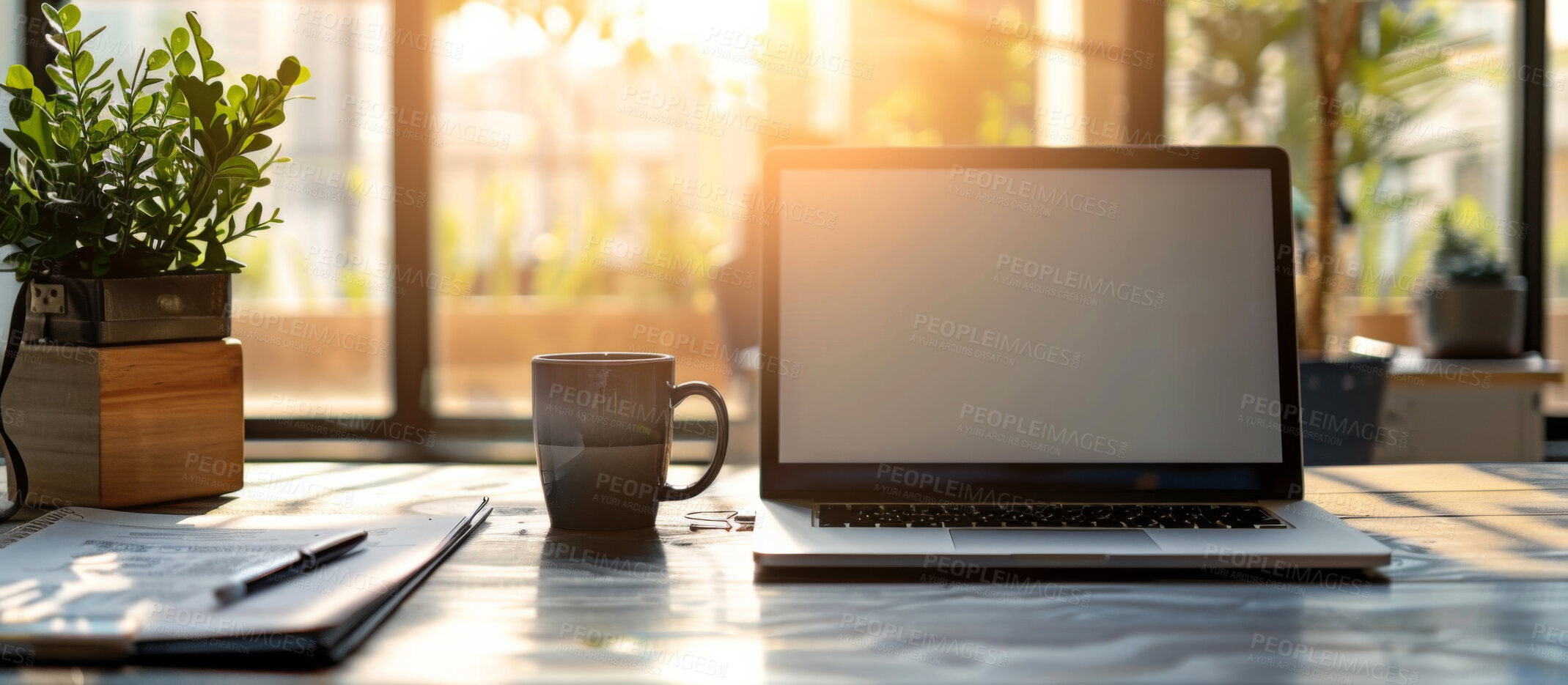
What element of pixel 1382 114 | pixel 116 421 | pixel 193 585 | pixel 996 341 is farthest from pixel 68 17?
pixel 1382 114

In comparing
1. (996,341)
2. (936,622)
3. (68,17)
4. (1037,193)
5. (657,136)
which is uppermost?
(657,136)

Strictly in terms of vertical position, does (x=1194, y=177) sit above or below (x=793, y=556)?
above

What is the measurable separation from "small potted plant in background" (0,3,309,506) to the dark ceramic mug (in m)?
0.34

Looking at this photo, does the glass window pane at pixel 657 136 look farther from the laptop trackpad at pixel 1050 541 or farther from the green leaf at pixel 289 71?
the laptop trackpad at pixel 1050 541

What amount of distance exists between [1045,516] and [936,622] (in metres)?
0.20

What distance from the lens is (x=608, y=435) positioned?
754 mm

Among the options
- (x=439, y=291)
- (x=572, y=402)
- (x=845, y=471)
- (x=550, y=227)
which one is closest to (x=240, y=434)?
(x=572, y=402)

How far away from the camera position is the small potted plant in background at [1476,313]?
2412 millimetres

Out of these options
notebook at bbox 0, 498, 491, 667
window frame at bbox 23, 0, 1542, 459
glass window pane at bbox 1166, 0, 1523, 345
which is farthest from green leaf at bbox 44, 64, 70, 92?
glass window pane at bbox 1166, 0, 1523, 345

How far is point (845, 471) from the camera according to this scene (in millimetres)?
838

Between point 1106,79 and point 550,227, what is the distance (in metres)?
1.68

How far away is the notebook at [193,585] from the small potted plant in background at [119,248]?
3.5 inches

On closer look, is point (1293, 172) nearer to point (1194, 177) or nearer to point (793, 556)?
point (1194, 177)

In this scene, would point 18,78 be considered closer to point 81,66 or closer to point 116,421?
point 81,66
